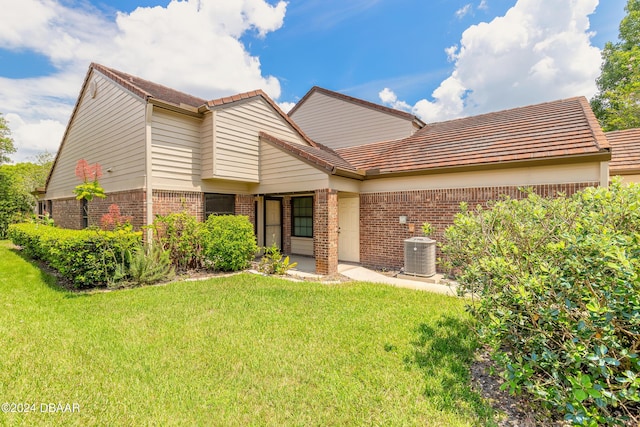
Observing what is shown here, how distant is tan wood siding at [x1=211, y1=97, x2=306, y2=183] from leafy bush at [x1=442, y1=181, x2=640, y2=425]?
7.74 meters

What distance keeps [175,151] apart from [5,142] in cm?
2417

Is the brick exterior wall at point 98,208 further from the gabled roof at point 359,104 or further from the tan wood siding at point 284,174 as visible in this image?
the gabled roof at point 359,104

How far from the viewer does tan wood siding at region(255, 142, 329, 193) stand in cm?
806

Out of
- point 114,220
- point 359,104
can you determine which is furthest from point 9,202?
point 359,104

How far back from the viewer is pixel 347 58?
11.9m

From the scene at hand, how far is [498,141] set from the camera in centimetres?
797

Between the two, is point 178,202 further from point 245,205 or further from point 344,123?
point 344,123

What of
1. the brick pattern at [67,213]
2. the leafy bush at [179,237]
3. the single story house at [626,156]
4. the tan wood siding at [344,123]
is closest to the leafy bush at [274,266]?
the leafy bush at [179,237]

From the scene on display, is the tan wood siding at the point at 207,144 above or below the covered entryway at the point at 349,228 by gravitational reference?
above

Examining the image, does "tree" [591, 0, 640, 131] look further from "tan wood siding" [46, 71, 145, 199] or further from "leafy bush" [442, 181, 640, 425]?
"tan wood siding" [46, 71, 145, 199]

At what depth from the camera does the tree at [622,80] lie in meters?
16.6

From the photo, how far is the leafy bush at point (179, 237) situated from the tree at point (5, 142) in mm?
24065

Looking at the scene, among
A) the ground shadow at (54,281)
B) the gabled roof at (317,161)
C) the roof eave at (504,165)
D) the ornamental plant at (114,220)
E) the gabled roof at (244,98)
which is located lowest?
the ground shadow at (54,281)

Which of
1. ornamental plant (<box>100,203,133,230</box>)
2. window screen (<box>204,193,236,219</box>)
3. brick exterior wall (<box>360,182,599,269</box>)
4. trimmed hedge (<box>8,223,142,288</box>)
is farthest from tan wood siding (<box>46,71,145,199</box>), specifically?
brick exterior wall (<box>360,182,599,269</box>)
